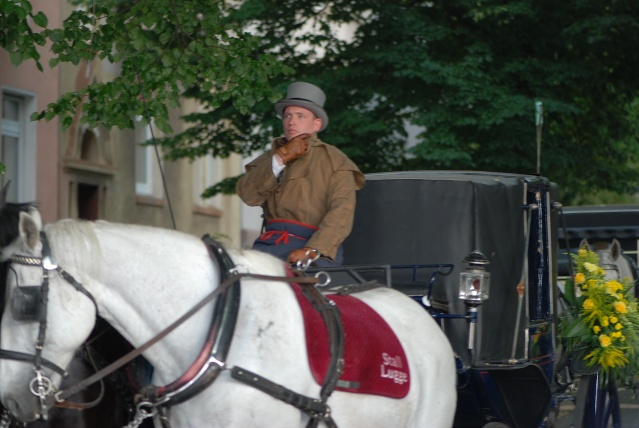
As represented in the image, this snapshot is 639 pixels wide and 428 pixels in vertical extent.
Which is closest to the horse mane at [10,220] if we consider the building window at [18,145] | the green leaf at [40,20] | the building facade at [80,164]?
the green leaf at [40,20]

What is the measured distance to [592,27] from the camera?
14312 mm

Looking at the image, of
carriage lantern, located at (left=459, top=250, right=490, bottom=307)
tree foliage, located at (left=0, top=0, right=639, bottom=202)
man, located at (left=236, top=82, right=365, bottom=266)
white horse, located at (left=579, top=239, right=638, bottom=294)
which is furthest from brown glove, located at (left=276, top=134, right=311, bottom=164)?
tree foliage, located at (left=0, top=0, right=639, bottom=202)

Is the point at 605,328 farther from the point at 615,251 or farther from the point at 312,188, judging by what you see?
the point at 312,188

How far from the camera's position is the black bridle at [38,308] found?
12.7 ft

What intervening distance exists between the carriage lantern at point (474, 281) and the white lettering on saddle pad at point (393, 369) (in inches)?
38.3

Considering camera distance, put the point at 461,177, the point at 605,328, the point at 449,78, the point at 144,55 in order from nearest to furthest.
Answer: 1. the point at 461,177
2. the point at 605,328
3. the point at 144,55
4. the point at 449,78

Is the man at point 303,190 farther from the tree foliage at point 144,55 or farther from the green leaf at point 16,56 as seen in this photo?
the green leaf at point 16,56

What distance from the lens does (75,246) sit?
3984mm

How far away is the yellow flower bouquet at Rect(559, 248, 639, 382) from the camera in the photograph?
22.7ft

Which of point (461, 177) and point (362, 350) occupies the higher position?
point (461, 177)

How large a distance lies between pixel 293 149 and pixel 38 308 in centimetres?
182

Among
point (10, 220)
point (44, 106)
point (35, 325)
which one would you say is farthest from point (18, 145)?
point (35, 325)

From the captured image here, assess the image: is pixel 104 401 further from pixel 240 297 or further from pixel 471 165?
pixel 471 165

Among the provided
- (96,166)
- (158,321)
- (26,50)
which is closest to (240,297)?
(158,321)
